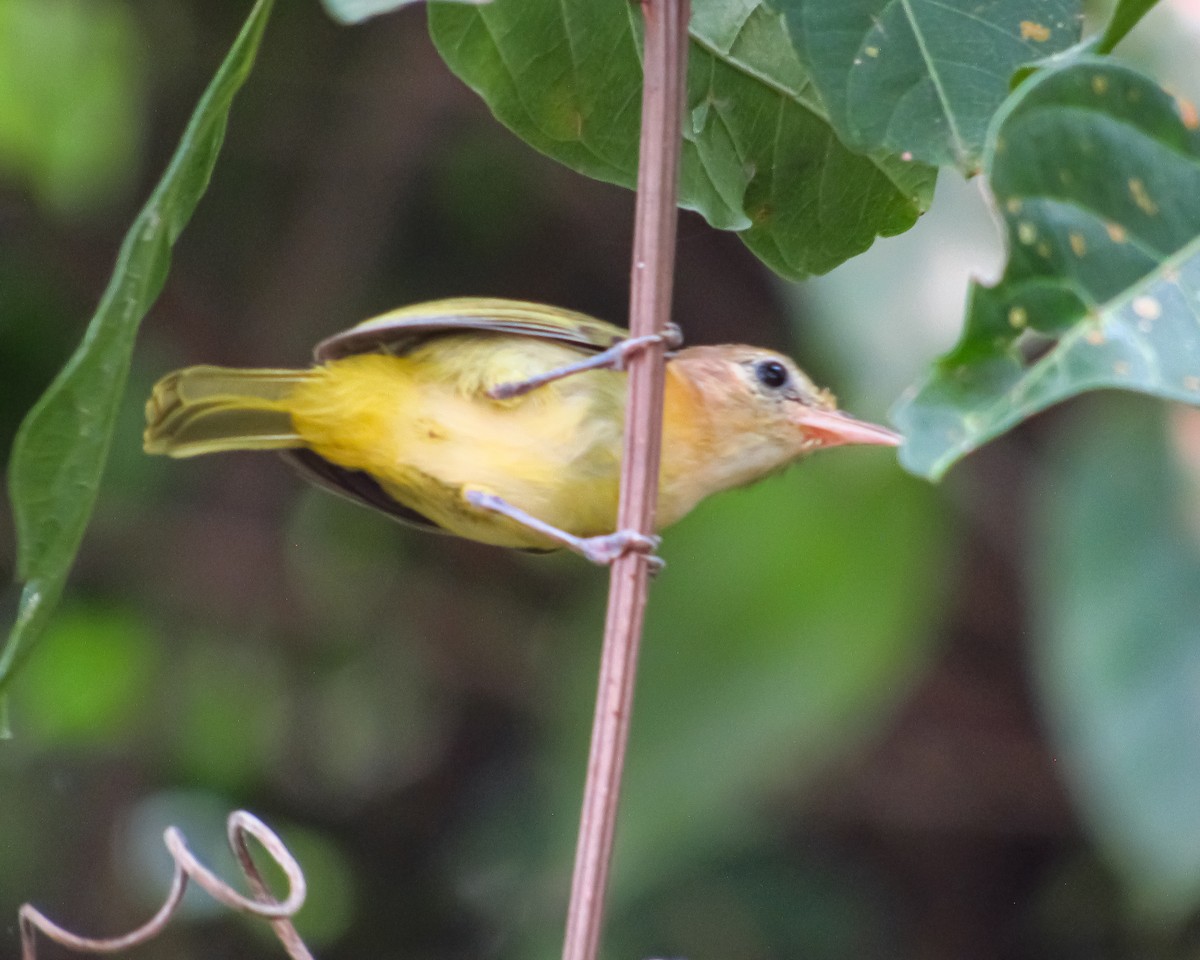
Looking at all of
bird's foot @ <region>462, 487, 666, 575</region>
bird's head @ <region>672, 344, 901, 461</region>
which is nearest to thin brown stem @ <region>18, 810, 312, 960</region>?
bird's foot @ <region>462, 487, 666, 575</region>

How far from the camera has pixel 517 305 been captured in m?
2.13

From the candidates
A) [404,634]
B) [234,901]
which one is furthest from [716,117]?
[404,634]

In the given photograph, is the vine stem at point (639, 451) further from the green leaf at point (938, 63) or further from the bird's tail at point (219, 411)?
the bird's tail at point (219, 411)

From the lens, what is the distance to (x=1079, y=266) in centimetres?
102

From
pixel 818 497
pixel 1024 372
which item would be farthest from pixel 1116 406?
pixel 1024 372

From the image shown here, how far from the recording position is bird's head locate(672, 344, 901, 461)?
2260 mm

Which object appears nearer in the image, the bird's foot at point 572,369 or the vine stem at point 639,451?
the vine stem at point 639,451

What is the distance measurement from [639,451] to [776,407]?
1.05 metres

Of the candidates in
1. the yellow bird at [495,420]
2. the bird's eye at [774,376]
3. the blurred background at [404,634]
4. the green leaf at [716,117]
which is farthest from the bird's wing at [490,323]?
the blurred background at [404,634]

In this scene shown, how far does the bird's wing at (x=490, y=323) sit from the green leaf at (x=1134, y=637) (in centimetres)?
99

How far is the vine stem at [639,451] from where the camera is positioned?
44.4 inches

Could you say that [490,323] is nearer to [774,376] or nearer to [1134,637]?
[774,376]

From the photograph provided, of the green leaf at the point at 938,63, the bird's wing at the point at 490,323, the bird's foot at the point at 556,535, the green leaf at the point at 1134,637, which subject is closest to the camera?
the green leaf at the point at 938,63

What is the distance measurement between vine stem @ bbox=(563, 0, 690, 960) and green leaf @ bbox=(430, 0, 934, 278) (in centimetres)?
26
